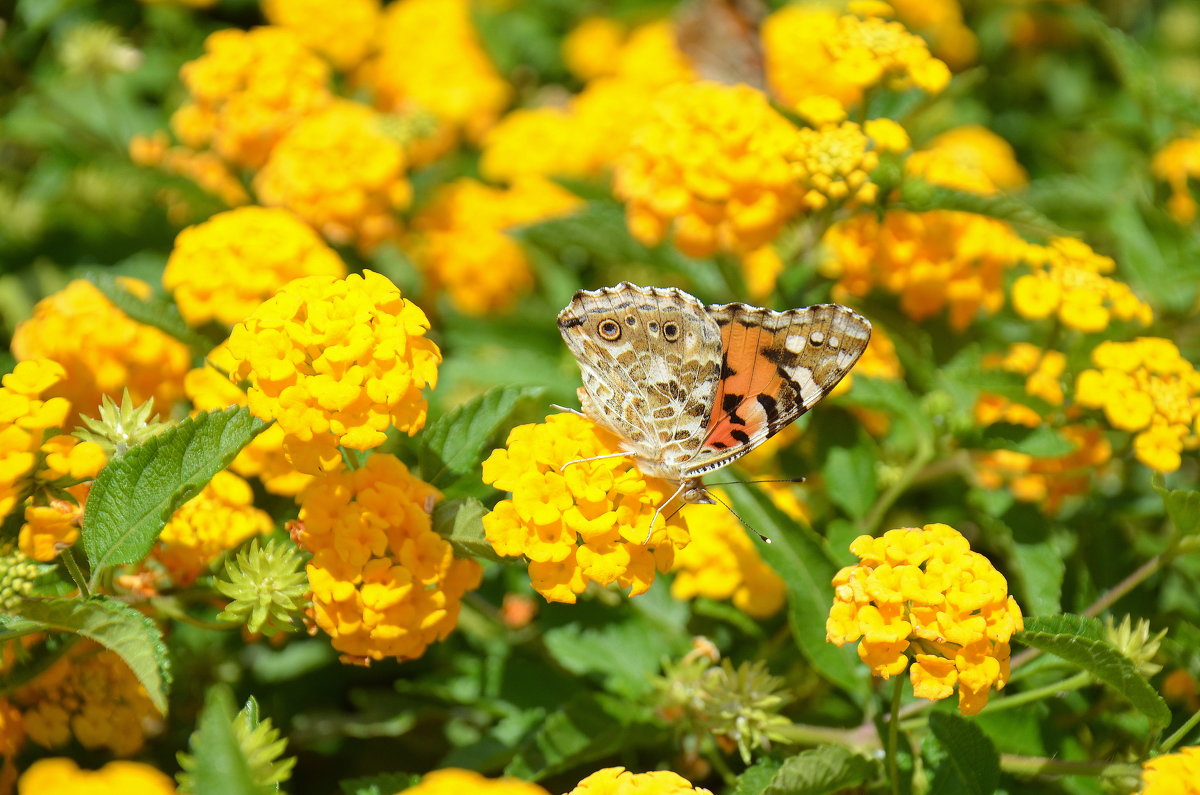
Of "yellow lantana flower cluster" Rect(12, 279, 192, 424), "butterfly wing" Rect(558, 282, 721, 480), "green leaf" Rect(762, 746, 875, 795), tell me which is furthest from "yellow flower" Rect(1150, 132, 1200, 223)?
"yellow lantana flower cluster" Rect(12, 279, 192, 424)

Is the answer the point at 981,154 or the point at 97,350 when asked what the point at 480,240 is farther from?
the point at 981,154

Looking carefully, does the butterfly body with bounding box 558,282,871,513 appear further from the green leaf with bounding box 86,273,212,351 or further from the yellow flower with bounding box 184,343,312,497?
the green leaf with bounding box 86,273,212,351

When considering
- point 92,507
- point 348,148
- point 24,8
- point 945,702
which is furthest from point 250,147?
point 945,702

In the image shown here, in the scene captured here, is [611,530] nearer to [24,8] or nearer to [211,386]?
[211,386]

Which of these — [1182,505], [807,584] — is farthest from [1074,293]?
[807,584]

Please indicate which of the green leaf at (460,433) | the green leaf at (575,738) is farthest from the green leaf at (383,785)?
the green leaf at (460,433)

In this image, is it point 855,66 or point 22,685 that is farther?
point 855,66
